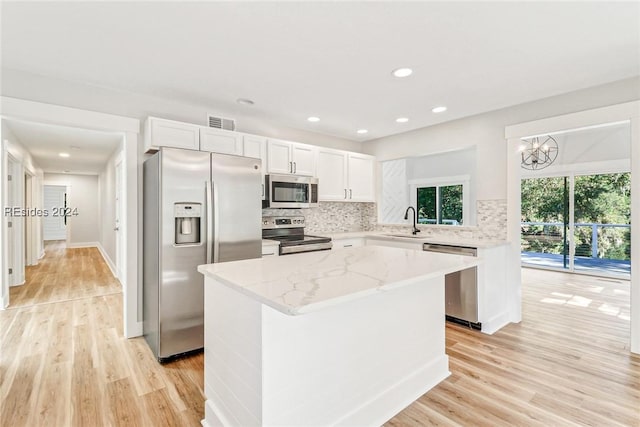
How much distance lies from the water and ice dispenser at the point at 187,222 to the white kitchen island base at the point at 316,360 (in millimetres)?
999

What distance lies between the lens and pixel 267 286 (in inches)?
53.7

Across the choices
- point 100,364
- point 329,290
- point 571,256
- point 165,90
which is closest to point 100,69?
point 165,90

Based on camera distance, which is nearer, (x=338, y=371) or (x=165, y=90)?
(x=338, y=371)

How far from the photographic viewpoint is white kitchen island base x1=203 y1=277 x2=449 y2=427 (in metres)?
1.42

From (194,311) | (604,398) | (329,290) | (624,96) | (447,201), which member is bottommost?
(604,398)

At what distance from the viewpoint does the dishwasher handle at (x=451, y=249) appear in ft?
10.8

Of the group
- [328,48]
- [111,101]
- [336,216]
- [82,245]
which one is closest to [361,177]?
[336,216]

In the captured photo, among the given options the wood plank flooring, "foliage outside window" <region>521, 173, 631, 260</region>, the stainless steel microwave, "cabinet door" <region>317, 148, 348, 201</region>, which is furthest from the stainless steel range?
"foliage outside window" <region>521, 173, 631, 260</region>

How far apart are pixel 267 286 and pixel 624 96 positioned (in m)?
3.52

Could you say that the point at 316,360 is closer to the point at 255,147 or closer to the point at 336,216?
the point at 255,147

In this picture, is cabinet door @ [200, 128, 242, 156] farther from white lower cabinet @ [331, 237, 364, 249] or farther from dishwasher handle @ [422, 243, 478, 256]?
dishwasher handle @ [422, 243, 478, 256]

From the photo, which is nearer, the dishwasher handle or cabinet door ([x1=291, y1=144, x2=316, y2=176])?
the dishwasher handle

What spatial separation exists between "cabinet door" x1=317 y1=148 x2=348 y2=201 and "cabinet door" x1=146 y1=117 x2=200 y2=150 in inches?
68.4

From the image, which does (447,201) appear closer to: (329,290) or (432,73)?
(432,73)
